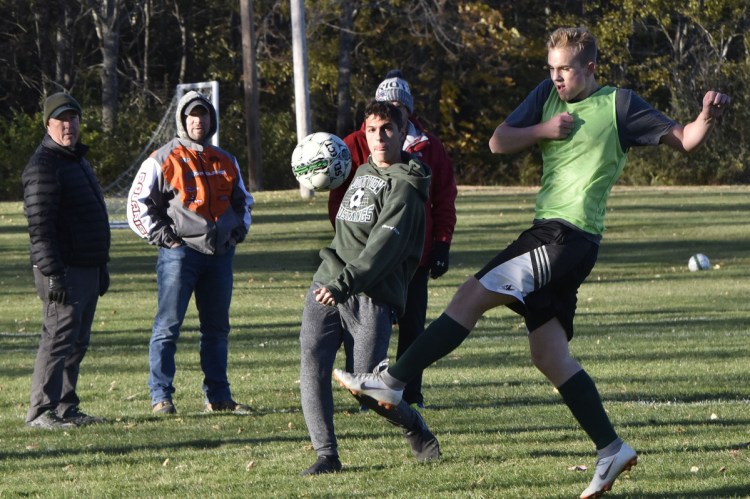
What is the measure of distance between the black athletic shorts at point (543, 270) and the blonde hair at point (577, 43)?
2.44 feet

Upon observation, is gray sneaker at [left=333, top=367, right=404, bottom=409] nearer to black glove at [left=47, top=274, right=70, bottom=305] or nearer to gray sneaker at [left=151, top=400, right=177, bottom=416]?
black glove at [left=47, top=274, right=70, bottom=305]

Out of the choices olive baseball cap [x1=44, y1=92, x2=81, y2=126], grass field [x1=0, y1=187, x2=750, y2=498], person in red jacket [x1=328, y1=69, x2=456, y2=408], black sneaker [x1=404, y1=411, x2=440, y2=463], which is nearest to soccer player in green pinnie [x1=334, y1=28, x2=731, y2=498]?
grass field [x1=0, y1=187, x2=750, y2=498]

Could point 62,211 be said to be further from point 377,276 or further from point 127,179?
point 127,179

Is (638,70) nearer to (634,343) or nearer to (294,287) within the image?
(294,287)

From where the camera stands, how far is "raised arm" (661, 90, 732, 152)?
18.6 feet

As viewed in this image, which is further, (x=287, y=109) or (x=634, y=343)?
(x=287, y=109)

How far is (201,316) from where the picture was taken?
8680mm

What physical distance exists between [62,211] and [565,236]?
3.60 m

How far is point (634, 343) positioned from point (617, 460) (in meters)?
6.23

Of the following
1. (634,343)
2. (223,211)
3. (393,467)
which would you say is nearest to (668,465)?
(393,467)

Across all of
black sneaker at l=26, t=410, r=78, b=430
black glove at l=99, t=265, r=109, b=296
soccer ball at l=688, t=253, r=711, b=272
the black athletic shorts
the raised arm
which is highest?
the raised arm

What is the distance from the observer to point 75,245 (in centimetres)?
811

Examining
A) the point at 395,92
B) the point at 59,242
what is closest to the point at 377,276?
the point at 395,92

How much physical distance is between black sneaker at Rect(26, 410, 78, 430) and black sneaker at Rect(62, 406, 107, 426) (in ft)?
0.20
